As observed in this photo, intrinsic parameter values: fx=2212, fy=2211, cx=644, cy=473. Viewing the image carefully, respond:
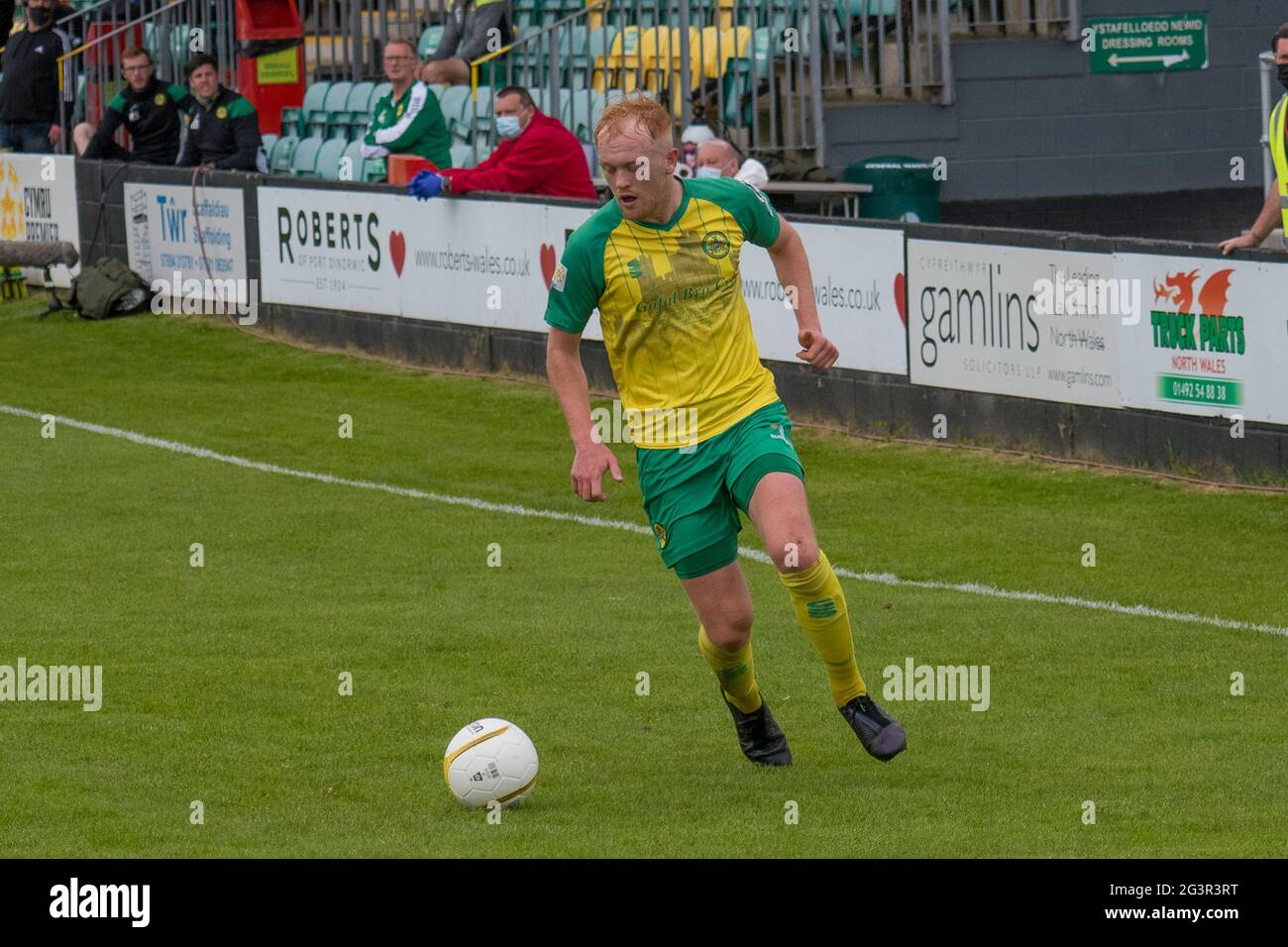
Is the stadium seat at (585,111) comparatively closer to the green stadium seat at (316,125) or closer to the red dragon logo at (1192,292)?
the green stadium seat at (316,125)

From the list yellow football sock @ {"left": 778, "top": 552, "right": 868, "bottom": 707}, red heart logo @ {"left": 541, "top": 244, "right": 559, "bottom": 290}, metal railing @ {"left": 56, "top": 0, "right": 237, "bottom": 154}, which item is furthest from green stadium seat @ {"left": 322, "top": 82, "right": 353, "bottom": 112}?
yellow football sock @ {"left": 778, "top": 552, "right": 868, "bottom": 707}

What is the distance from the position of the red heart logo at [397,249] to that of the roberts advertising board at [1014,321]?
17.7ft

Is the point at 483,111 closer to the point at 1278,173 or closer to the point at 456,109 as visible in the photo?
the point at 456,109

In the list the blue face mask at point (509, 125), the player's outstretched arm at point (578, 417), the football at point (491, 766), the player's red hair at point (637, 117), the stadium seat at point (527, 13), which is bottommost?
the football at point (491, 766)

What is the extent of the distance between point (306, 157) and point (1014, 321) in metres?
12.0

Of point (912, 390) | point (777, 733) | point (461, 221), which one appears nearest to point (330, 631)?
point (777, 733)

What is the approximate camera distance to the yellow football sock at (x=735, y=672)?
24.8ft

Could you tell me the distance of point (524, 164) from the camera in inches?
680

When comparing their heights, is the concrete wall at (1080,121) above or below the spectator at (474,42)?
below

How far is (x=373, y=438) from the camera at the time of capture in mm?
15805

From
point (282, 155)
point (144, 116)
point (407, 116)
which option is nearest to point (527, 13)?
point (282, 155)

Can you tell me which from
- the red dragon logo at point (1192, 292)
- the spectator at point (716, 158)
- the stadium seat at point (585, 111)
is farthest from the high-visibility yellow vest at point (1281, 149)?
the stadium seat at point (585, 111)

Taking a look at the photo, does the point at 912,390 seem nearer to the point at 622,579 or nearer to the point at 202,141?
the point at 622,579

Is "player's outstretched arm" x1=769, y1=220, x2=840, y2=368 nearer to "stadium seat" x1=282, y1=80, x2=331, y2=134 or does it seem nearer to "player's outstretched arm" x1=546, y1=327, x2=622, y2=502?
"player's outstretched arm" x1=546, y1=327, x2=622, y2=502
